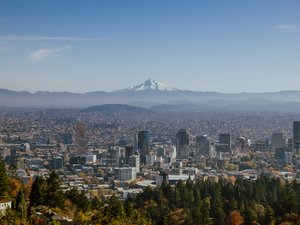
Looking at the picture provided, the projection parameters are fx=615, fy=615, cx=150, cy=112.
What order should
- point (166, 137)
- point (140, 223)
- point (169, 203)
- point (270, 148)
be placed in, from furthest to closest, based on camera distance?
1. point (166, 137)
2. point (270, 148)
3. point (169, 203)
4. point (140, 223)

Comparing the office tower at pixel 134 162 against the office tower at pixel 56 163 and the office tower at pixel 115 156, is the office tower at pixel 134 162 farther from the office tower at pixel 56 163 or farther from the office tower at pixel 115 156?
the office tower at pixel 56 163

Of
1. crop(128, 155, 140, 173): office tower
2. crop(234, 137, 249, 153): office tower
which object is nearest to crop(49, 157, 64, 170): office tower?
crop(128, 155, 140, 173): office tower

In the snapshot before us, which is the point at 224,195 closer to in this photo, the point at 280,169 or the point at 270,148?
the point at 280,169

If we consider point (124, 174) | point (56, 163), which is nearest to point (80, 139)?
point (56, 163)

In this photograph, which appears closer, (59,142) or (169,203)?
(169,203)

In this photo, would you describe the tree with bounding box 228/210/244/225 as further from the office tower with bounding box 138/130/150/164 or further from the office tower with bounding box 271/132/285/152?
the office tower with bounding box 271/132/285/152

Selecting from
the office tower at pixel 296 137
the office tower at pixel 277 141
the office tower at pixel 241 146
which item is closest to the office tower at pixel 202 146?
the office tower at pixel 241 146

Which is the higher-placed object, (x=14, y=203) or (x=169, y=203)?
(x=14, y=203)

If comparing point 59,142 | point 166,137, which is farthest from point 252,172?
point 166,137

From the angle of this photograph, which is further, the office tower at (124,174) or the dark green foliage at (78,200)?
the office tower at (124,174)

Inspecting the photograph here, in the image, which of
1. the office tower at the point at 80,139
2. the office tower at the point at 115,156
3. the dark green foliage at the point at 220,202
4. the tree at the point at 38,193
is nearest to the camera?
the tree at the point at 38,193

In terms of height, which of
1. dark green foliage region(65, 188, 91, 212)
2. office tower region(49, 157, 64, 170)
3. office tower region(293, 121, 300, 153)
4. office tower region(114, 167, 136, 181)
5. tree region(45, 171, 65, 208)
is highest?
tree region(45, 171, 65, 208)
